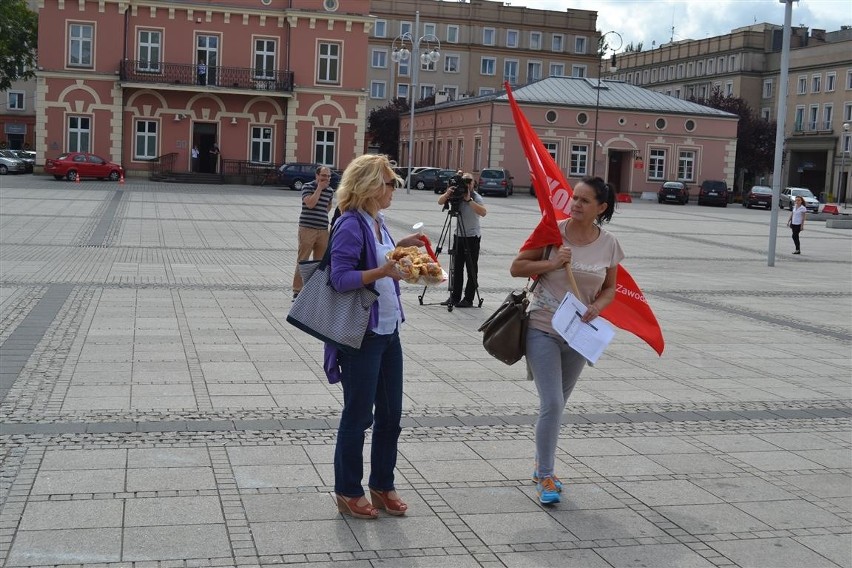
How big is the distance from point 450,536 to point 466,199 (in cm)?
831

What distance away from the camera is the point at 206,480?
5.88 m

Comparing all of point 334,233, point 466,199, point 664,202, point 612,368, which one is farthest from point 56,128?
point 334,233

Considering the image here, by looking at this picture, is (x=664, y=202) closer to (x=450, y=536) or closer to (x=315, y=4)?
(x=315, y=4)

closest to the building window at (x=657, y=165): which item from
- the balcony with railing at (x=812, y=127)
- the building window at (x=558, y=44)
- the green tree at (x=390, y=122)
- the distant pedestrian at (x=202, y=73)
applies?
the balcony with railing at (x=812, y=127)

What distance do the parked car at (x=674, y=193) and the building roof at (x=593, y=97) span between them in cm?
816

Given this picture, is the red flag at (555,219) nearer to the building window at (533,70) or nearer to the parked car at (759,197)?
the parked car at (759,197)

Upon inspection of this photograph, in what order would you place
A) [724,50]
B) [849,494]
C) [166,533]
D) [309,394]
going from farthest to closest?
[724,50] → [309,394] → [849,494] → [166,533]

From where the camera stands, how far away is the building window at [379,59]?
311ft

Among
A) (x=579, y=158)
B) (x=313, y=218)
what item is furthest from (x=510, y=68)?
(x=313, y=218)

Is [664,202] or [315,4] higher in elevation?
[315,4]

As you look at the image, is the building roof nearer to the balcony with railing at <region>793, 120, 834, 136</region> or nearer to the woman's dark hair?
the balcony with railing at <region>793, 120, 834, 136</region>

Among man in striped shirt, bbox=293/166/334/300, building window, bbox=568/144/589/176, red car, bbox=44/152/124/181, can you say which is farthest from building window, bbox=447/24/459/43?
man in striped shirt, bbox=293/166/334/300

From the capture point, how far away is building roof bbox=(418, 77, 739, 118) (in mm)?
62844

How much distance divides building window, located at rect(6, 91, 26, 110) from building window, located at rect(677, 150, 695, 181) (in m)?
53.6
